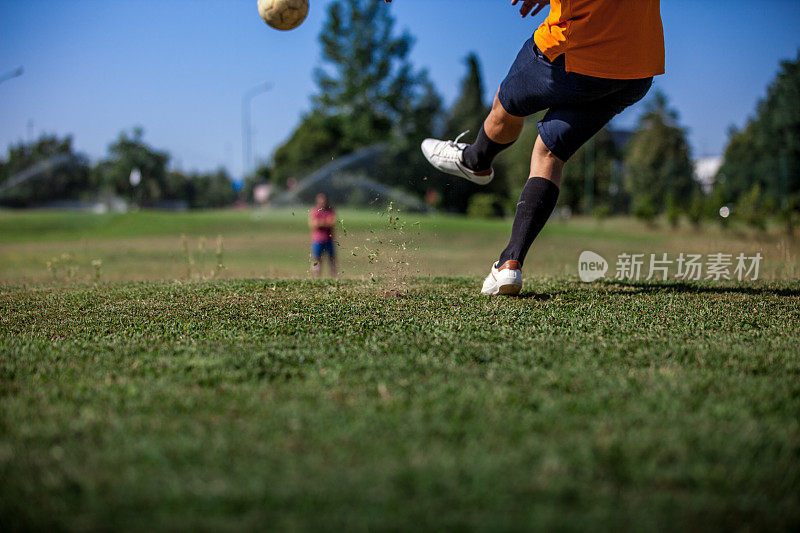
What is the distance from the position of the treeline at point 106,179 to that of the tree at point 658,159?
4067cm

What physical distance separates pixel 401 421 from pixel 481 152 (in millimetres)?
2937

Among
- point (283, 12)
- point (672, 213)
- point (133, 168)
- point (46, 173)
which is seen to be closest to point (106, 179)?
point (133, 168)

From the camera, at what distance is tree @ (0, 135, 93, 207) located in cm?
6881

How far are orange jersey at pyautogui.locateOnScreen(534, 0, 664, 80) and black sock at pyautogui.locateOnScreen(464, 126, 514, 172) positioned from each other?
0.77 metres

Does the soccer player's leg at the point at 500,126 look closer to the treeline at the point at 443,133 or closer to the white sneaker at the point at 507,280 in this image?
the white sneaker at the point at 507,280

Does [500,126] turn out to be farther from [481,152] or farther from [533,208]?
[533,208]

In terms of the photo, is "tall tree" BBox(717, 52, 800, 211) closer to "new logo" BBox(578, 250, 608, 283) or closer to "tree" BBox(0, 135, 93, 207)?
"new logo" BBox(578, 250, 608, 283)

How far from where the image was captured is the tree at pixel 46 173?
226ft

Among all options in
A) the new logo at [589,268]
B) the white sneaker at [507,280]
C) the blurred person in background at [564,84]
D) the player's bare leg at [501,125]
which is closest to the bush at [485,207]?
the new logo at [589,268]

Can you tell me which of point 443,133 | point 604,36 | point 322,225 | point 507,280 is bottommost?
point 507,280

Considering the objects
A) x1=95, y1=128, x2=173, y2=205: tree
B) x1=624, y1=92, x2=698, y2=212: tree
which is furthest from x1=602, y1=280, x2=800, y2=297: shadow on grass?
x1=95, y1=128, x2=173, y2=205: tree

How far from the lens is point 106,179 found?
292 feet

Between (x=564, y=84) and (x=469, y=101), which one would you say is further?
(x=469, y=101)

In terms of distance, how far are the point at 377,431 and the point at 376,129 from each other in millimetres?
63710
